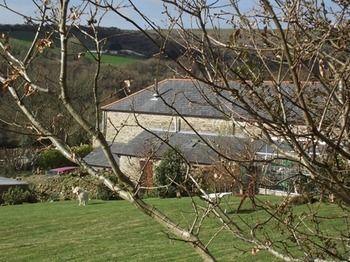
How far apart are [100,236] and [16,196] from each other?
1291cm

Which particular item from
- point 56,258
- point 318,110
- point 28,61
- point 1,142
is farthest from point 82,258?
point 1,142

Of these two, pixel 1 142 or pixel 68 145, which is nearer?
pixel 68 145

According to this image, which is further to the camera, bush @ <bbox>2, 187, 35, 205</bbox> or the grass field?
bush @ <bbox>2, 187, 35, 205</bbox>

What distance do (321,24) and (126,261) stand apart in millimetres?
8414

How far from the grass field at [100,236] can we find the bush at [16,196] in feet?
15.2

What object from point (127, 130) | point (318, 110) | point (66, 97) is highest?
point (66, 97)

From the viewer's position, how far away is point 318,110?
12.6ft

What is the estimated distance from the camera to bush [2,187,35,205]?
26531mm

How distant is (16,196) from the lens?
26.7 m

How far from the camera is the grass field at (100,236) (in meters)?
11.8

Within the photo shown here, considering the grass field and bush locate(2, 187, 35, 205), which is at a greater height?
the grass field

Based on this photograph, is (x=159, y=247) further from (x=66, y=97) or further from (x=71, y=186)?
(x=71, y=186)

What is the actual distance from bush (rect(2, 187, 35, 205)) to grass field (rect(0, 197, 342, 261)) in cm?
464

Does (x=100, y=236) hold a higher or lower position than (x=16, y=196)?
higher
